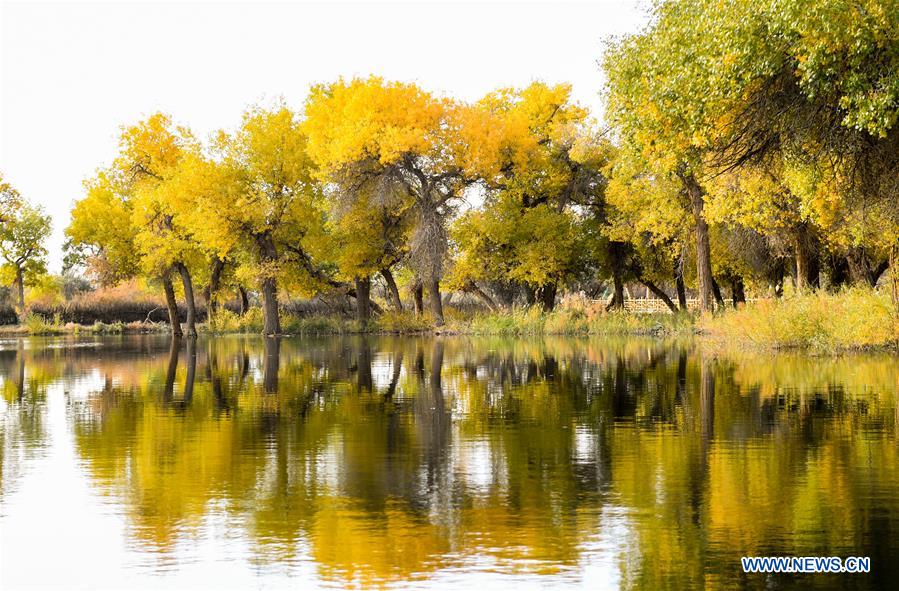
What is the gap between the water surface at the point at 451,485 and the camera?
22.0ft

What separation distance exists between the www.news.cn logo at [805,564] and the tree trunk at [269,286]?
51052 millimetres

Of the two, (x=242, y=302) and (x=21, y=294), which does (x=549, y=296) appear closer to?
(x=242, y=302)

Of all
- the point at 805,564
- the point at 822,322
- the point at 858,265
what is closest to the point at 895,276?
A: the point at 822,322

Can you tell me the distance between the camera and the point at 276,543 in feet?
24.0

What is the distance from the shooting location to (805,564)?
260 inches

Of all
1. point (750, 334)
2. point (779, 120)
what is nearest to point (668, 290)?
point (750, 334)

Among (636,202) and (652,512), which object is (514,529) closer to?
(652,512)

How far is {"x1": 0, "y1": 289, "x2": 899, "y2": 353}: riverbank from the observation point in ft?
89.3

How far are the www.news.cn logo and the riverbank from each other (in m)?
21.7

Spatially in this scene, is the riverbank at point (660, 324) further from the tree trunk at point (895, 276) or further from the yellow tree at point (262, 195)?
the yellow tree at point (262, 195)

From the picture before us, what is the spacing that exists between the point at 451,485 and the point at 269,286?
4988cm

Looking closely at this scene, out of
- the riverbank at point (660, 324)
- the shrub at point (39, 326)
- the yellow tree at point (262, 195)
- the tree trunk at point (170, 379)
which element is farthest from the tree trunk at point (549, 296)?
the shrub at point (39, 326)

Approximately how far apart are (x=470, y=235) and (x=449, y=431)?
4349cm

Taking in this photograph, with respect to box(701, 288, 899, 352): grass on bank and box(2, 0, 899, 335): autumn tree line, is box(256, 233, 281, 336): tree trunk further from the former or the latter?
box(701, 288, 899, 352): grass on bank
